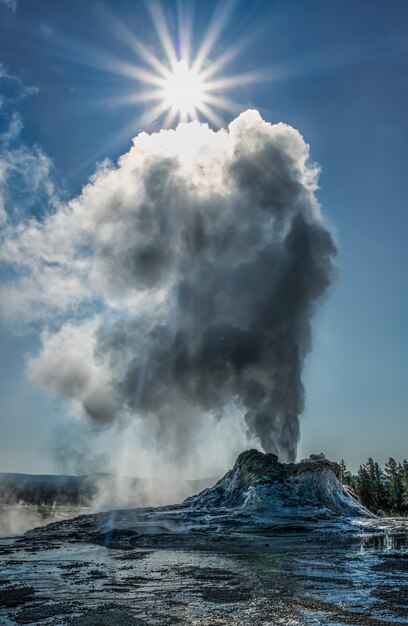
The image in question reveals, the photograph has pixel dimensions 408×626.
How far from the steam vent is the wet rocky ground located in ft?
24.2

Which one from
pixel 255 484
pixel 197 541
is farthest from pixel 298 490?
pixel 197 541

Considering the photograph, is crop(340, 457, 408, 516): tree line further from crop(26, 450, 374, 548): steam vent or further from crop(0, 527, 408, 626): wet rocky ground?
crop(0, 527, 408, 626): wet rocky ground

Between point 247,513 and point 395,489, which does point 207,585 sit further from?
point 395,489

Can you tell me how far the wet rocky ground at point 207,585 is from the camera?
11.3 m

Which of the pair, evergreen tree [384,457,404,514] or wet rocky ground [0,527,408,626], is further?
evergreen tree [384,457,404,514]

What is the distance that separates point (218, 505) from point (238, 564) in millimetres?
34137

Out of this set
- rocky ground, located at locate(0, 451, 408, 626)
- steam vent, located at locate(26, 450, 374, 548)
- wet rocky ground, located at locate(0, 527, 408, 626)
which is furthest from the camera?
steam vent, located at locate(26, 450, 374, 548)

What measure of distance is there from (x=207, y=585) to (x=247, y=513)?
29.6 m

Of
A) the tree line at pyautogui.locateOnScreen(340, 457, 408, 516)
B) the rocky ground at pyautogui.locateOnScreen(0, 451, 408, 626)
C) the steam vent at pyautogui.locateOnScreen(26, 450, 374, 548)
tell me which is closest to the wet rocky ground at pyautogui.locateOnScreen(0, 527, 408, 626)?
the rocky ground at pyautogui.locateOnScreen(0, 451, 408, 626)

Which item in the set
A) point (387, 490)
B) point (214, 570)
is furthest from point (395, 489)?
point (214, 570)

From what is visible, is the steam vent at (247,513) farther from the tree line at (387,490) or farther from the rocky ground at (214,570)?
the tree line at (387,490)

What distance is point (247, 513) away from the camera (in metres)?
43.4

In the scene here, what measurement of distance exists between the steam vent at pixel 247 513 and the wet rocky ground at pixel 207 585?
→ 7.38 m

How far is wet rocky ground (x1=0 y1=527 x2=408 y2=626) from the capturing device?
1128cm
